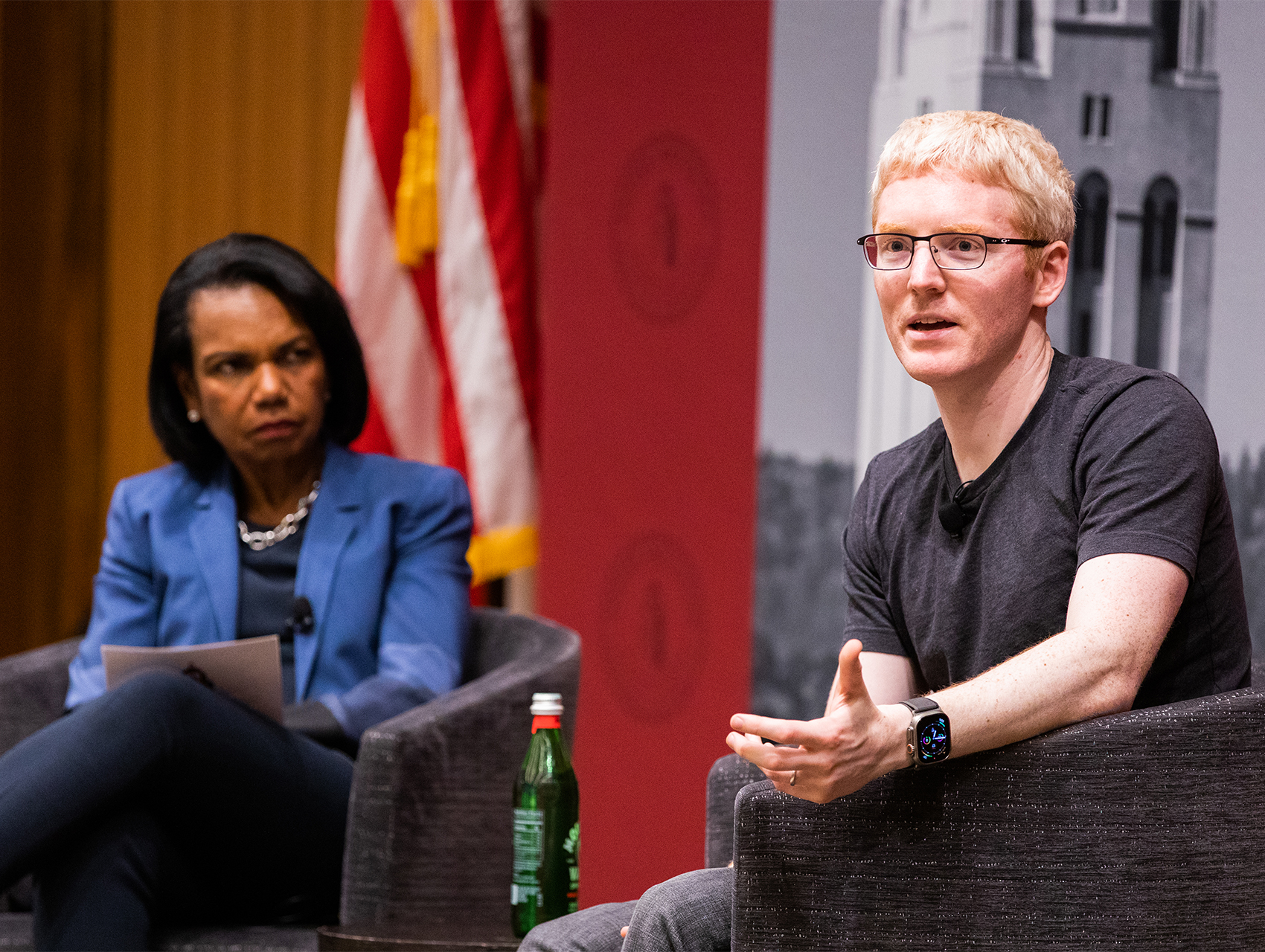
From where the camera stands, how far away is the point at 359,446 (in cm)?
295

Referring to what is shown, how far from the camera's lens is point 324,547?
2053mm

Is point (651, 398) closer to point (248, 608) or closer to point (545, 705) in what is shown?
point (248, 608)

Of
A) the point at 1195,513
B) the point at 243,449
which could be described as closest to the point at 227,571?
the point at 243,449

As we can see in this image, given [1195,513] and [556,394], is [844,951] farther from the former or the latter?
[556,394]

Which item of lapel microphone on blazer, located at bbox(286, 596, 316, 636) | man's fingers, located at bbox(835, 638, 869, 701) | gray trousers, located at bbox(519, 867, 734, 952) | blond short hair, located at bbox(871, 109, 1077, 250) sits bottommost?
gray trousers, located at bbox(519, 867, 734, 952)

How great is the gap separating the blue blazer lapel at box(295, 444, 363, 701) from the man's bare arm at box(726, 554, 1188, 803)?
106 cm

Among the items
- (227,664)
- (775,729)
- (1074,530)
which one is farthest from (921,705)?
(227,664)

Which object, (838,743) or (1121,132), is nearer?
(838,743)

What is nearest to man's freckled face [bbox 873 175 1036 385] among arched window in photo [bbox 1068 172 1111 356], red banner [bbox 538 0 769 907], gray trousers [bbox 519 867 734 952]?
gray trousers [bbox 519 867 734 952]

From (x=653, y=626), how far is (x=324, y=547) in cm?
85

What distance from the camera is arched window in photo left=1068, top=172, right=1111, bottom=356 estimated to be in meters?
2.26

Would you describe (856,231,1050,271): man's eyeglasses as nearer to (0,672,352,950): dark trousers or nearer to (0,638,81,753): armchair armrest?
(0,672,352,950): dark trousers

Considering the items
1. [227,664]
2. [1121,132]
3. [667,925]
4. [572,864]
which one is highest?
[1121,132]

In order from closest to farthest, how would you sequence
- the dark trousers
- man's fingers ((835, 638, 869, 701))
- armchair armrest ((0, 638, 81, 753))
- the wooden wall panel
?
1. man's fingers ((835, 638, 869, 701))
2. the dark trousers
3. armchair armrest ((0, 638, 81, 753))
4. the wooden wall panel
